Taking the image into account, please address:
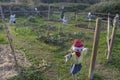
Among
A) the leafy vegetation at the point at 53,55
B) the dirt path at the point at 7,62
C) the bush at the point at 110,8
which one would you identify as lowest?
the leafy vegetation at the point at 53,55

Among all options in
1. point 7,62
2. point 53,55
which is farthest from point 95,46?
point 7,62

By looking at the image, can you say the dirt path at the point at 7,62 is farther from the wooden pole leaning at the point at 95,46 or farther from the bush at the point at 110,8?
the bush at the point at 110,8

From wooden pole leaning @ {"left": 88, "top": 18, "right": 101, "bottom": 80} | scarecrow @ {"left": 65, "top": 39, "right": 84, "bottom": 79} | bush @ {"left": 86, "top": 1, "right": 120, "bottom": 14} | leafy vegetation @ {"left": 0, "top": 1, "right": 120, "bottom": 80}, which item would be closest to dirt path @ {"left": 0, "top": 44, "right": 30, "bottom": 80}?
leafy vegetation @ {"left": 0, "top": 1, "right": 120, "bottom": 80}

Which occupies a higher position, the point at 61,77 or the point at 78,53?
the point at 78,53

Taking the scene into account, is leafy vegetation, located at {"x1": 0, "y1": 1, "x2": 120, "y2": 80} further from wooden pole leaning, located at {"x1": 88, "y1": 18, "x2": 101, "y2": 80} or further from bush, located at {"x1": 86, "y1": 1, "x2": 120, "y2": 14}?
bush, located at {"x1": 86, "y1": 1, "x2": 120, "y2": 14}

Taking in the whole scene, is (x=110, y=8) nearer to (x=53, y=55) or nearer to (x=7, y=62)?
(x=53, y=55)

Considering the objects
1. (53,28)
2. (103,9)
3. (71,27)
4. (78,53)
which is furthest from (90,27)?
(78,53)

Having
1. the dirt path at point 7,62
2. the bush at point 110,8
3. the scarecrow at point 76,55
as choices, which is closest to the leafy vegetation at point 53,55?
the dirt path at point 7,62

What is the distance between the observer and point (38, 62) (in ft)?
27.5

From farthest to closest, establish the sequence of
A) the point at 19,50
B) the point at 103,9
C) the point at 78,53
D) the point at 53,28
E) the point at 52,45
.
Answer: the point at 103,9
the point at 53,28
the point at 52,45
the point at 19,50
the point at 78,53

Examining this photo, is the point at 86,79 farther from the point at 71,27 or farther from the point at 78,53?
the point at 71,27

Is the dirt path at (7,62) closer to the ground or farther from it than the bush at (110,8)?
closer to the ground

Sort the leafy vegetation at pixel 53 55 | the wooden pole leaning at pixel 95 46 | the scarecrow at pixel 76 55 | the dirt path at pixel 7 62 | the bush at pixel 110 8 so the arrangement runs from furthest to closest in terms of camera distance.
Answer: the bush at pixel 110 8, the leafy vegetation at pixel 53 55, the dirt path at pixel 7 62, the wooden pole leaning at pixel 95 46, the scarecrow at pixel 76 55

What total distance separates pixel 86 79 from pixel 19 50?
3486 mm
